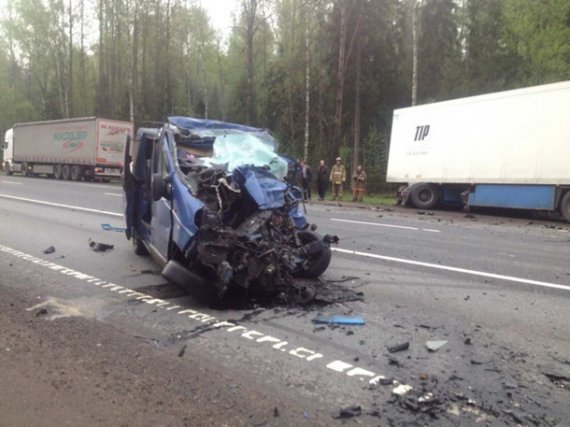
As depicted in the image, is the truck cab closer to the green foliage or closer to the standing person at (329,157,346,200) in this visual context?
the standing person at (329,157,346,200)

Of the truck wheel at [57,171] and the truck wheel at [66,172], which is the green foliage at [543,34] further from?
the truck wheel at [57,171]

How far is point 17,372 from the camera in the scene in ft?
12.3

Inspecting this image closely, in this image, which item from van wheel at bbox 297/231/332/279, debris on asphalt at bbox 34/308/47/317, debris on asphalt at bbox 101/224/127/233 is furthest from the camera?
debris on asphalt at bbox 101/224/127/233

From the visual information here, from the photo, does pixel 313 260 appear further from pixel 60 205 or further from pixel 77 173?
pixel 77 173

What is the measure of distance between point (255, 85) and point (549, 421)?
43.3 m

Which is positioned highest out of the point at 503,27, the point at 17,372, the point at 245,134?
the point at 503,27

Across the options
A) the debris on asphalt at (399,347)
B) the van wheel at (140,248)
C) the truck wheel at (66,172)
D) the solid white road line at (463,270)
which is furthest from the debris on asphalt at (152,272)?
the truck wheel at (66,172)

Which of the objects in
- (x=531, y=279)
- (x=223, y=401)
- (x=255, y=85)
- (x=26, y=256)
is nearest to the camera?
(x=223, y=401)

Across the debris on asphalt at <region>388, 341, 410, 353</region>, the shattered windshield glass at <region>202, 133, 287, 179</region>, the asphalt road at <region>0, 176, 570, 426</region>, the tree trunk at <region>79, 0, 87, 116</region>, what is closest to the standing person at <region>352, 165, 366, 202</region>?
the asphalt road at <region>0, 176, 570, 426</region>

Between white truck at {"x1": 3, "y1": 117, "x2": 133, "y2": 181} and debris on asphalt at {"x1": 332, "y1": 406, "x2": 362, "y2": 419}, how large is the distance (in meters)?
28.4

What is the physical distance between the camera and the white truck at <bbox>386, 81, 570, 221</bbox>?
15.1 metres

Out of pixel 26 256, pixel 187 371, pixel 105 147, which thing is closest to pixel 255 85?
pixel 105 147

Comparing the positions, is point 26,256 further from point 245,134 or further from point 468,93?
point 468,93

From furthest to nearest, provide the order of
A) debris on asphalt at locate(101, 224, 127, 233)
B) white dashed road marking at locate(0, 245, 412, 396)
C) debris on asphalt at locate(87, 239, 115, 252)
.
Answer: debris on asphalt at locate(101, 224, 127, 233), debris on asphalt at locate(87, 239, 115, 252), white dashed road marking at locate(0, 245, 412, 396)
